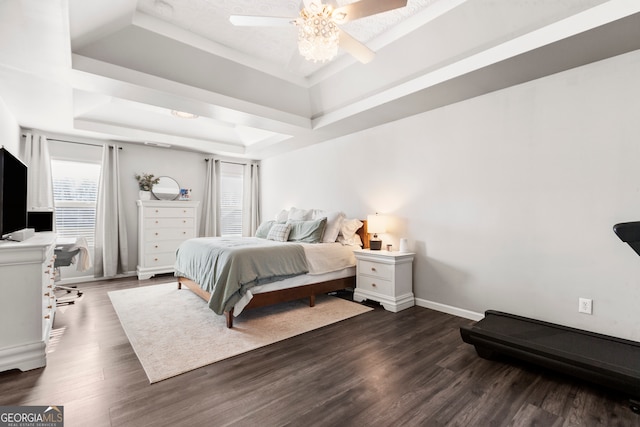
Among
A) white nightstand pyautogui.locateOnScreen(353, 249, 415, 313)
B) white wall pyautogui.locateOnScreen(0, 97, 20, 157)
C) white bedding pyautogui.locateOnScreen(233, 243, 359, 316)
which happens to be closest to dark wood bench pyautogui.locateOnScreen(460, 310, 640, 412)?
white nightstand pyautogui.locateOnScreen(353, 249, 415, 313)

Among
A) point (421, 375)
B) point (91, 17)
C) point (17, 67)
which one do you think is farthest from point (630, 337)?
point (17, 67)

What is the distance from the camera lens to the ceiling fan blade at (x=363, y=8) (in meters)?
1.79

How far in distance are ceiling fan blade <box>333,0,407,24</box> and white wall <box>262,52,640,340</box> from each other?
5.81 feet

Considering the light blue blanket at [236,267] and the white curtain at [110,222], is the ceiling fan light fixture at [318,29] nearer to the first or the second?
the light blue blanket at [236,267]

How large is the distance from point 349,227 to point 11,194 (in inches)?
139

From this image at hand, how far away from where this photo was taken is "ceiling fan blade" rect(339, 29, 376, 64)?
2020 millimetres

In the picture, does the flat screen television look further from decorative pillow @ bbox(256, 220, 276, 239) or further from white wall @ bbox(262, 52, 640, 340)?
white wall @ bbox(262, 52, 640, 340)

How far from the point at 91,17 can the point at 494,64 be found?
129 inches

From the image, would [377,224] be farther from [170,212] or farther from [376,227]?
[170,212]

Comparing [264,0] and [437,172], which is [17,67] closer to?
[264,0]

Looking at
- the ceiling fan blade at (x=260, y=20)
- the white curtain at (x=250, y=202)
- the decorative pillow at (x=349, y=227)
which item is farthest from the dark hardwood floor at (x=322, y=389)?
the white curtain at (x=250, y=202)

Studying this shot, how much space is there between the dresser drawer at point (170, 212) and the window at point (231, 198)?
36.6 inches

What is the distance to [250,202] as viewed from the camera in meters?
6.71

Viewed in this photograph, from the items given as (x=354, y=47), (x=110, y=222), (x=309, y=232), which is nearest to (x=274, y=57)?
(x=354, y=47)
